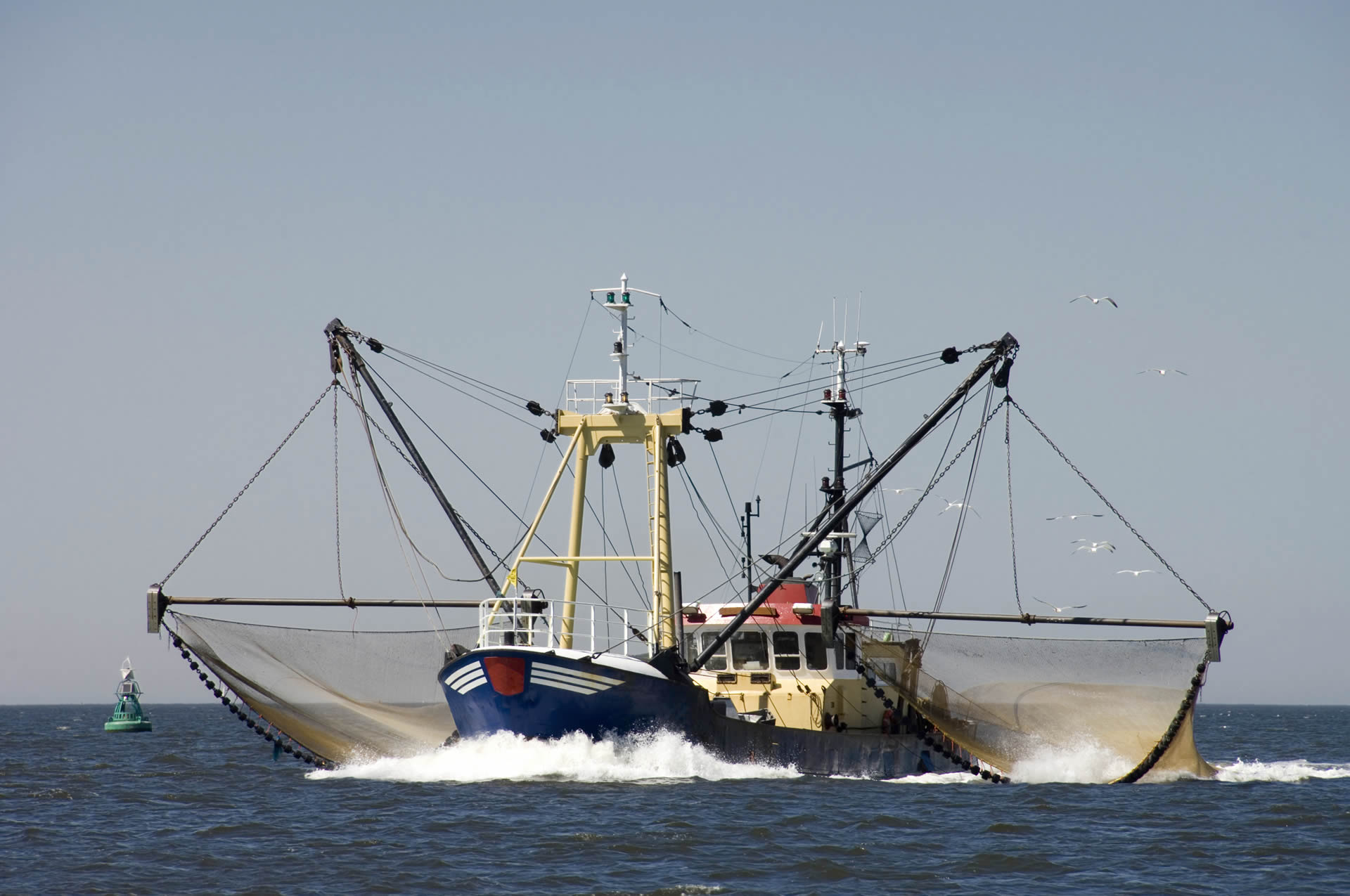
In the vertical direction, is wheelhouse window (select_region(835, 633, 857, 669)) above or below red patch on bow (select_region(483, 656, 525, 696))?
above

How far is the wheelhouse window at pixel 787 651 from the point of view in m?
29.8

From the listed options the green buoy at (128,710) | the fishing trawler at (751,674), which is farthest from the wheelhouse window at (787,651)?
the green buoy at (128,710)

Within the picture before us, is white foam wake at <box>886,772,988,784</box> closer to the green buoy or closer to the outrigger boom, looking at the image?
the outrigger boom

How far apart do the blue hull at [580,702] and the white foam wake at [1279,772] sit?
11.5m

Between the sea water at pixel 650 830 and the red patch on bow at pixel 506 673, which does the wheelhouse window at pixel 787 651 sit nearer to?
the sea water at pixel 650 830

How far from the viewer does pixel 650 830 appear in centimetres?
1919

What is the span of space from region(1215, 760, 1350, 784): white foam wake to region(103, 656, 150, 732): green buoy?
44.1m

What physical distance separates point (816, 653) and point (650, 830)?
1137cm

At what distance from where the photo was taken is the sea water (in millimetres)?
16500

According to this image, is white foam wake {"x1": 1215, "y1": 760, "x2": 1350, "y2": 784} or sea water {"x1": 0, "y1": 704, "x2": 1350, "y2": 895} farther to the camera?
white foam wake {"x1": 1215, "y1": 760, "x2": 1350, "y2": 784}

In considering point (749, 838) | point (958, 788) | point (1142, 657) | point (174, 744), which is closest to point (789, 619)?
point (958, 788)

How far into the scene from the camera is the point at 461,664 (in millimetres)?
23859

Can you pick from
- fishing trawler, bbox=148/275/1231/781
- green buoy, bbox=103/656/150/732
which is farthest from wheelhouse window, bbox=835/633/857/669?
→ green buoy, bbox=103/656/150/732

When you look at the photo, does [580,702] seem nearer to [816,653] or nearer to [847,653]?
[847,653]
